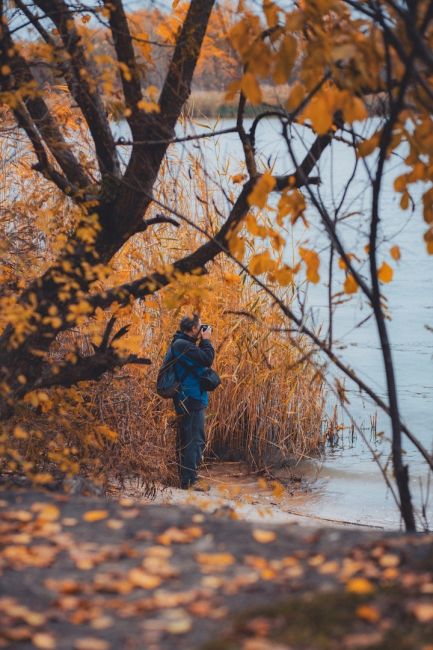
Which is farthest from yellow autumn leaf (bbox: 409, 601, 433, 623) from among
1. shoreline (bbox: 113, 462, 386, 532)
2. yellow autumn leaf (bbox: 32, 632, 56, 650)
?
shoreline (bbox: 113, 462, 386, 532)

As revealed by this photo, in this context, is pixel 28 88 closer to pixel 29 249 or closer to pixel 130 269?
pixel 29 249

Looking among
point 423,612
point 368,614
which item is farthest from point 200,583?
point 423,612

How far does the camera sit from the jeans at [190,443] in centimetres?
820

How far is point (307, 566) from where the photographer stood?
324 centimetres

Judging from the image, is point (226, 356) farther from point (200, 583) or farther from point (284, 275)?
point (200, 583)

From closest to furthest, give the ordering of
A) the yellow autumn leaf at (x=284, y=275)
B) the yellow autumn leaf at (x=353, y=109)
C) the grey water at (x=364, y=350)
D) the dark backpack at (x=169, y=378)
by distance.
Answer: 1. the yellow autumn leaf at (x=353, y=109)
2. the yellow autumn leaf at (x=284, y=275)
3. the grey water at (x=364, y=350)
4. the dark backpack at (x=169, y=378)

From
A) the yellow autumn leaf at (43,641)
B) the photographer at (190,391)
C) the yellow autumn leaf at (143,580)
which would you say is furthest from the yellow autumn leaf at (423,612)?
the photographer at (190,391)

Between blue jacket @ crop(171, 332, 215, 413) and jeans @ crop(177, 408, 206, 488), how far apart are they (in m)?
0.10

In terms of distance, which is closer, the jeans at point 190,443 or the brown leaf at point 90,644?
the brown leaf at point 90,644

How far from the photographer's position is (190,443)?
8.20 metres

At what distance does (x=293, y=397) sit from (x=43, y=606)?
6242 millimetres

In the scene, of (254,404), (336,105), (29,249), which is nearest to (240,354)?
(254,404)

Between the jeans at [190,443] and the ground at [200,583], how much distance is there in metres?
4.29

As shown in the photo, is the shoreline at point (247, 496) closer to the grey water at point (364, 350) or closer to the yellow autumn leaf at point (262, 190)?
the grey water at point (364, 350)
